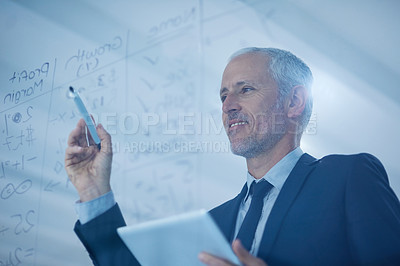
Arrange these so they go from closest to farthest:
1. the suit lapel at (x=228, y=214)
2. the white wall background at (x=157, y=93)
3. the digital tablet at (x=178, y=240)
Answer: the digital tablet at (x=178, y=240) → the white wall background at (x=157, y=93) → the suit lapel at (x=228, y=214)

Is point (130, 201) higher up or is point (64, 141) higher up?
point (64, 141)

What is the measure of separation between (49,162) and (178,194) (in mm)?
499

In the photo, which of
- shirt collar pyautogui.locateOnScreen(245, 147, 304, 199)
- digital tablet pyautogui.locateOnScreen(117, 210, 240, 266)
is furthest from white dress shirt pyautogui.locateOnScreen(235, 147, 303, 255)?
digital tablet pyautogui.locateOnScreen(117, 210, 240, 266)

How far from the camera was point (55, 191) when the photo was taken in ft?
3.71

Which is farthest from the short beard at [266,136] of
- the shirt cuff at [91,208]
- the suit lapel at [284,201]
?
the shirt cuff at [91,208]

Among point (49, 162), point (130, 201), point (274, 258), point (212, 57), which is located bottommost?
point (274, 258)

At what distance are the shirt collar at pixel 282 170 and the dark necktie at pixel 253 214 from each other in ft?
0.06

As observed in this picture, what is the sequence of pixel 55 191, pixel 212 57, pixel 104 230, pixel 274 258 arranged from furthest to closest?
pixel 55 191, pixel 212 57, pixel 104 230, pixel 274 258

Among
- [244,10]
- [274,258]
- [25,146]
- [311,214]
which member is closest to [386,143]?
[311,214]

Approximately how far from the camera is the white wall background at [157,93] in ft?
2.50

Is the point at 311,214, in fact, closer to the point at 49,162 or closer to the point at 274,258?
the point at 274,258

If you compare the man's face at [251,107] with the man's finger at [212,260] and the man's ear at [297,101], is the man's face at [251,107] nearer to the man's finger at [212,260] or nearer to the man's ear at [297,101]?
the man's ear at [297,101]

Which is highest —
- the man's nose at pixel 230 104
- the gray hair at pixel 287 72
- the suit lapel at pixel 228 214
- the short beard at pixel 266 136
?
the gray hair at pixel 287 72

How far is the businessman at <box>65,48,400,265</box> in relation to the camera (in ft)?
2.15
